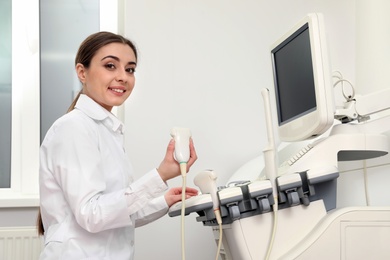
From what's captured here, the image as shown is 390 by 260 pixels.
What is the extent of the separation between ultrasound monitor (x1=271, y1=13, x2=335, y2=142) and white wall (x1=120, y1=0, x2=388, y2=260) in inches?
33.6

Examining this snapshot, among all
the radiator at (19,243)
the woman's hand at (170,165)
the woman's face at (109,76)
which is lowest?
the radiator at (19,243)

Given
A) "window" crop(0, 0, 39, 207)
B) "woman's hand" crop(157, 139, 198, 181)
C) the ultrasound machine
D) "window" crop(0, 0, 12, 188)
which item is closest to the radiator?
"window" crop(0, 0, 39, 207)

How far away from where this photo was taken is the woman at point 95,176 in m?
1.36

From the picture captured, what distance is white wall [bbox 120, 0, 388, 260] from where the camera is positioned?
8.68 ft

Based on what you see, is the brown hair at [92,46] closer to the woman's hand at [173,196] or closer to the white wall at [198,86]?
the woman's hand at [173,196]

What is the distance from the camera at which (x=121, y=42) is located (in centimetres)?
162

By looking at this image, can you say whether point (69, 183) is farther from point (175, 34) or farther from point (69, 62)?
point (69, 62)

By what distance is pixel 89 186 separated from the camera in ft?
4.44

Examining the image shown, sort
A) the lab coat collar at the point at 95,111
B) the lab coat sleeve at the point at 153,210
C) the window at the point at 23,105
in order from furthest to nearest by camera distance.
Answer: the window at the point at 23,105
the lab coat sleeve at the point at 153,210
the lab coat collar at the point at 95,111

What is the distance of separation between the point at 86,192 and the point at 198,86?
1.43 m

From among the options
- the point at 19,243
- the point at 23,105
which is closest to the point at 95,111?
the point at 19,243

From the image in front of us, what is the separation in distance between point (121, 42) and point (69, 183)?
47 centimetres

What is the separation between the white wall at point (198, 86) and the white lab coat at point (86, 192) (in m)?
1.12

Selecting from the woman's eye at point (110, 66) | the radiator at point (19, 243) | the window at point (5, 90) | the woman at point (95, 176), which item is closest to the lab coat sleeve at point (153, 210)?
the woman at point (95, 176)
